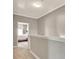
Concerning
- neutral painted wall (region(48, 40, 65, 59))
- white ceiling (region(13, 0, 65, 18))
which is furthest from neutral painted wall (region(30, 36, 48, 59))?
white ceiling (region(13, 0, 65, 18))

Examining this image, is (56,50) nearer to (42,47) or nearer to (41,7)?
(42,47)

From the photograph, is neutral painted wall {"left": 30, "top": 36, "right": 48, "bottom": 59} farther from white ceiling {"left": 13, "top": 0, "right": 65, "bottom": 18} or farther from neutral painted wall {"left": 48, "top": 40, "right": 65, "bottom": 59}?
white ceiling {"left": 13, "top": 0, "right": 65, "bottom": 18}

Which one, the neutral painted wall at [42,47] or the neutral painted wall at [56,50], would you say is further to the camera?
the neutral painted wall at [42,47]

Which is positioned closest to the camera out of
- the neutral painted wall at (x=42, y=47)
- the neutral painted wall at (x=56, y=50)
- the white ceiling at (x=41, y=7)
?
the neutral painted wall at (x=56, y=50)

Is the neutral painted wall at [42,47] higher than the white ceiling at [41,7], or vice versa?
the white ceiling at [41,7]

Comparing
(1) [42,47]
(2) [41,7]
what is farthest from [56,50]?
(2) [41,7]

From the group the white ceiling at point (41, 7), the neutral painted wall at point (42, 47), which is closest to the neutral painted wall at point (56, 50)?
the neutral painted wall at point (42, 47)

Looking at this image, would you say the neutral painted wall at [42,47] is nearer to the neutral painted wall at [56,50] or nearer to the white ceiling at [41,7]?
the neutral painted wall at [56,50]

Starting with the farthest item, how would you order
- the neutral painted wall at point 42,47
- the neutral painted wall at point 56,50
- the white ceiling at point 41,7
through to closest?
the white ceiling at point 41,7 < the neutral painted wall at point 42,47 < the neutral painted wall at point 56,50

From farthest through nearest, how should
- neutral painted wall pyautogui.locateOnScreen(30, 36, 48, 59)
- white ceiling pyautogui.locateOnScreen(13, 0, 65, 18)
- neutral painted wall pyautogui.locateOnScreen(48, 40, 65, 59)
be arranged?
1. white ceiling pyautogui.locateOnScreen(13, 0, 65, 18)
2. neutral painted wall pyautogui.locateOnScreen(30, 36, 48, 59)
3. neutral painted wall pyautogui.locateOnScreen(48, 40, 65, 59)
